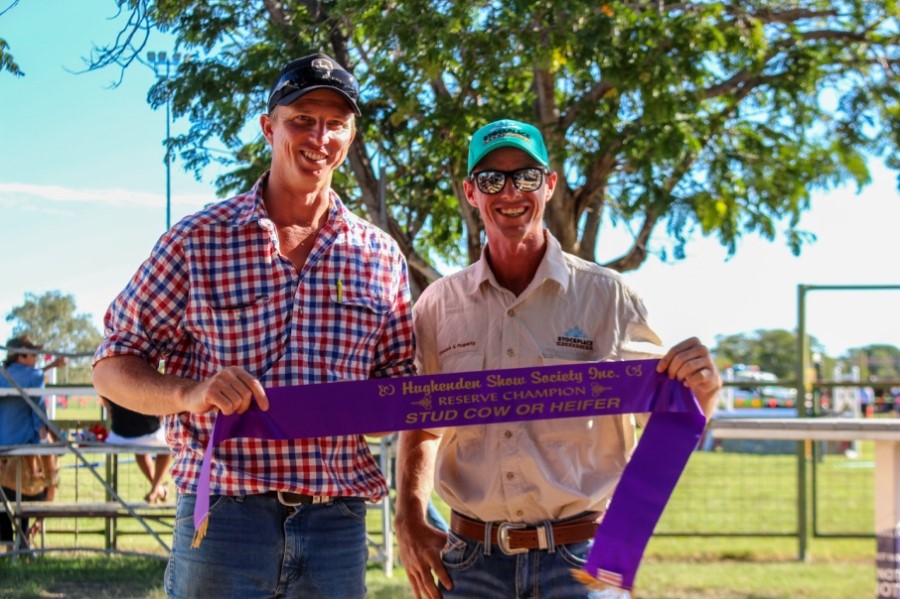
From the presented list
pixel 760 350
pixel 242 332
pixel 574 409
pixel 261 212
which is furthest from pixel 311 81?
pixel 760 350

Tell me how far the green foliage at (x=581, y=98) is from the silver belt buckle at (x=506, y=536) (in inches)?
124

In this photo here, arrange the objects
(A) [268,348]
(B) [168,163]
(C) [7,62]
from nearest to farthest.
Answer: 1. (A) [268,348]
2. (C) [7,62]
3. (B) [168,163]

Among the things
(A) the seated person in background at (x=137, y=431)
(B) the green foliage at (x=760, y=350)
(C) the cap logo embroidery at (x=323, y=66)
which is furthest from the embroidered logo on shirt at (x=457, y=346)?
(B) the green foliage at (x=760, y=350)

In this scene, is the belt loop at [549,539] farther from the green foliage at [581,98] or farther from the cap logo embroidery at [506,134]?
the green foliage at [581,98]

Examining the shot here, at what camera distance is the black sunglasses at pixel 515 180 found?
2895mm

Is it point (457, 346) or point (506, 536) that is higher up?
point (457, 346)

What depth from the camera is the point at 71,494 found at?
9891 mm

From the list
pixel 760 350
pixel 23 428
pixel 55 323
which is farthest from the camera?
pixel 760 350

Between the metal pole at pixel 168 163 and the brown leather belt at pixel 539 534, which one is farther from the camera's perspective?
the metal pole at pixel 168 163

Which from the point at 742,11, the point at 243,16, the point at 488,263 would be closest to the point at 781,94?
the point at 742,11

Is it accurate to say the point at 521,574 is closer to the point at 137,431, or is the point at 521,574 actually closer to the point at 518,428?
the point at 518,428

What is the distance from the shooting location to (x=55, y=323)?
6.25 m

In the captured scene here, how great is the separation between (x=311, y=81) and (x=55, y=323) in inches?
162

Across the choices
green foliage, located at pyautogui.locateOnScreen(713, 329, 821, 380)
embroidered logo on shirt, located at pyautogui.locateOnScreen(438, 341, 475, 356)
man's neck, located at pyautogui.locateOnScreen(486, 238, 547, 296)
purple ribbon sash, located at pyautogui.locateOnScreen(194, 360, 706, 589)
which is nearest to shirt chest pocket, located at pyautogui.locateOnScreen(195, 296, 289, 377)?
purple ribbon sash, located at pyautogui.locateOnScreen(194, 360, 706, 589)
